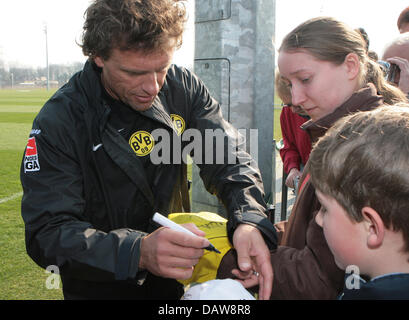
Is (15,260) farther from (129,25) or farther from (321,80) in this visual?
(321,80)

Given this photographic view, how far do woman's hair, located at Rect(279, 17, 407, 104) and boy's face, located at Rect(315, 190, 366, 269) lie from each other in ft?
3.04

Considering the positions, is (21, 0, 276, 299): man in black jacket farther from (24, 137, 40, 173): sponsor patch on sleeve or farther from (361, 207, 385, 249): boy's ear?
(361, 207, 385, 249): boy's ear

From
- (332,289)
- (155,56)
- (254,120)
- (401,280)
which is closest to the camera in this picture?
(401,280)

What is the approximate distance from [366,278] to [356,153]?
488 mm

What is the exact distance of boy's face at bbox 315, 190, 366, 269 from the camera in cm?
129

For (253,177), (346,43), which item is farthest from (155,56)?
(346,43)

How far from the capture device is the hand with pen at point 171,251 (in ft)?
4.61

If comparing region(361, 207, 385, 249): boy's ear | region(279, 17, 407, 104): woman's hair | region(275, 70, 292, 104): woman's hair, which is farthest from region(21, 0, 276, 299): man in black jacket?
region(275, 70, 292, 104): woman's hair

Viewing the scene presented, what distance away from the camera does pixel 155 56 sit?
5.94 ft

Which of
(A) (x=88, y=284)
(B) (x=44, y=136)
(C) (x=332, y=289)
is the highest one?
(B) (x=44, y=136)

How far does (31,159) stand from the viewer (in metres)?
1.64

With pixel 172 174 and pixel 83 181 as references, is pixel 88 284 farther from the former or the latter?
pixel 172 174

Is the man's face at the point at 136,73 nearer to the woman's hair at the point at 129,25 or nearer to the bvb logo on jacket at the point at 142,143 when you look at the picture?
the woman's hair at the point at 129,25

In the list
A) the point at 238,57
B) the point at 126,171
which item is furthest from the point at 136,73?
A: the point at 238,57
